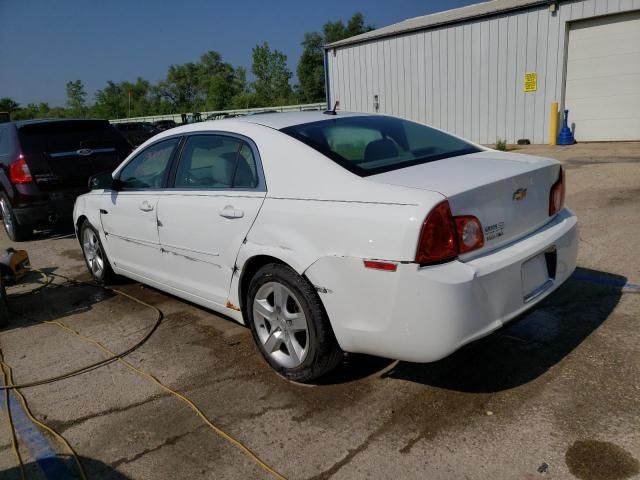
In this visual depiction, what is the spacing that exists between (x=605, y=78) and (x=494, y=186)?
13335 millimetres

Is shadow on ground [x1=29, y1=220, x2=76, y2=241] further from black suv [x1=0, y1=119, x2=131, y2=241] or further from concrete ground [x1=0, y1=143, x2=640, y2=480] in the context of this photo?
concrete ground [x1=0, y1=143, x2=640, y2=480]

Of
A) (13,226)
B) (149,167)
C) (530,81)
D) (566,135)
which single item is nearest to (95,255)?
(149,167)

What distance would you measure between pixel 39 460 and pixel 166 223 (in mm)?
1829

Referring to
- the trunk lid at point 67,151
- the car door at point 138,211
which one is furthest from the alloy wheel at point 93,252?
the trunk lid at point 67,151

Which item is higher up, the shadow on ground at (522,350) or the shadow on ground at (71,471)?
the shadow on ground at (522,350)

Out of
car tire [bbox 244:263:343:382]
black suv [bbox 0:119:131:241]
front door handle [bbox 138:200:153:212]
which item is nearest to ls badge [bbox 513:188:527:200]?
car tire [bbox 244:263:343:382]

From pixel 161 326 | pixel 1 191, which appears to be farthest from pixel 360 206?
pixel 1 191

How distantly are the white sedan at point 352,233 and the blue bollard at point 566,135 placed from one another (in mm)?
12035

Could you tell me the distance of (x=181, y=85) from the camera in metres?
87.6

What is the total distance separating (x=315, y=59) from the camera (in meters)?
72.4

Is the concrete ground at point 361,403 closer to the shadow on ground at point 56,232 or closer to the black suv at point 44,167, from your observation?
the black suv at point 44,167

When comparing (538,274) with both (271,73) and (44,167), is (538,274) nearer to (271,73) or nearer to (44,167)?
(44,167)

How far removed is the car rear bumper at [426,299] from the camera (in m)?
2.51

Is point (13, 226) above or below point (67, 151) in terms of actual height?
below
